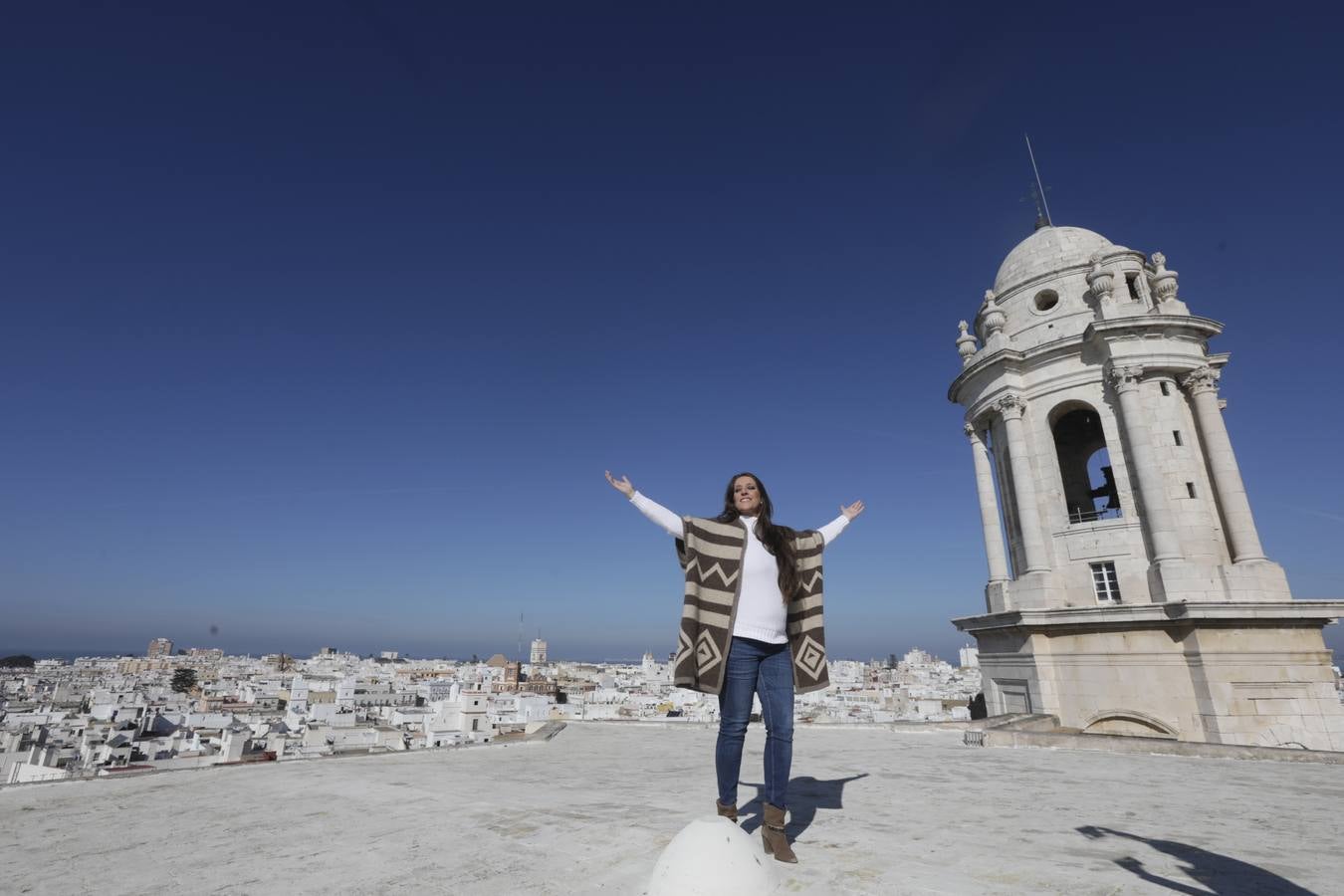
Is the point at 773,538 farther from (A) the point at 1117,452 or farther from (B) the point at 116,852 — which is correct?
(A) the point at 1117,452

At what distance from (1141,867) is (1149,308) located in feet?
53.7

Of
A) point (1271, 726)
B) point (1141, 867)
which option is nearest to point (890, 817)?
point (1141, 867)

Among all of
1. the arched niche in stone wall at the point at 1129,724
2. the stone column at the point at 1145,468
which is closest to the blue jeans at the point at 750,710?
the arched niche in stone wall at the point at 1129,724

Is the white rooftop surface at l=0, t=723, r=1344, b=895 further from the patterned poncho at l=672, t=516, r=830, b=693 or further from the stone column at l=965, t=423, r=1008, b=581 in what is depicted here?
the stone column at l=965, t=423, r=1008, b=581

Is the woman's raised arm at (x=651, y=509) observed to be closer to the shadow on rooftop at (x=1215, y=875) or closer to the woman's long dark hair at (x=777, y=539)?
the woman's long dark hair at (x=777, y=539)

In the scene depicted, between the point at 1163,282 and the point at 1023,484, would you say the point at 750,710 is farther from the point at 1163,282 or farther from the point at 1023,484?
the point at 1163,282

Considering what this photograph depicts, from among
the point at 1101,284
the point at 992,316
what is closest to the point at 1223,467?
the point at 1101,284

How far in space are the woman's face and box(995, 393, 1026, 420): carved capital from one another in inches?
580

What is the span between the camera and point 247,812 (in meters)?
4.42

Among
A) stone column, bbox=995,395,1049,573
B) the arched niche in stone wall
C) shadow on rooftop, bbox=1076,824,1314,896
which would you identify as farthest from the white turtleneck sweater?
stone column, bbox=995,395,1049,573

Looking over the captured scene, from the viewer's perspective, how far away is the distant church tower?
12.2m

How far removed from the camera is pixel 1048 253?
1745cm

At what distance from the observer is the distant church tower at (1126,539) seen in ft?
39.9

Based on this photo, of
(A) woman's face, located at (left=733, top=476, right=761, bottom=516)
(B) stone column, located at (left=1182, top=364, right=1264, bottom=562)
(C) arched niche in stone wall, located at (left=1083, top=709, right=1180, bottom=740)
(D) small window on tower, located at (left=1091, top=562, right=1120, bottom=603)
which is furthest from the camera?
(D) small window on tower, located at (left=1091, top=562, right=1120, bottom=603)
